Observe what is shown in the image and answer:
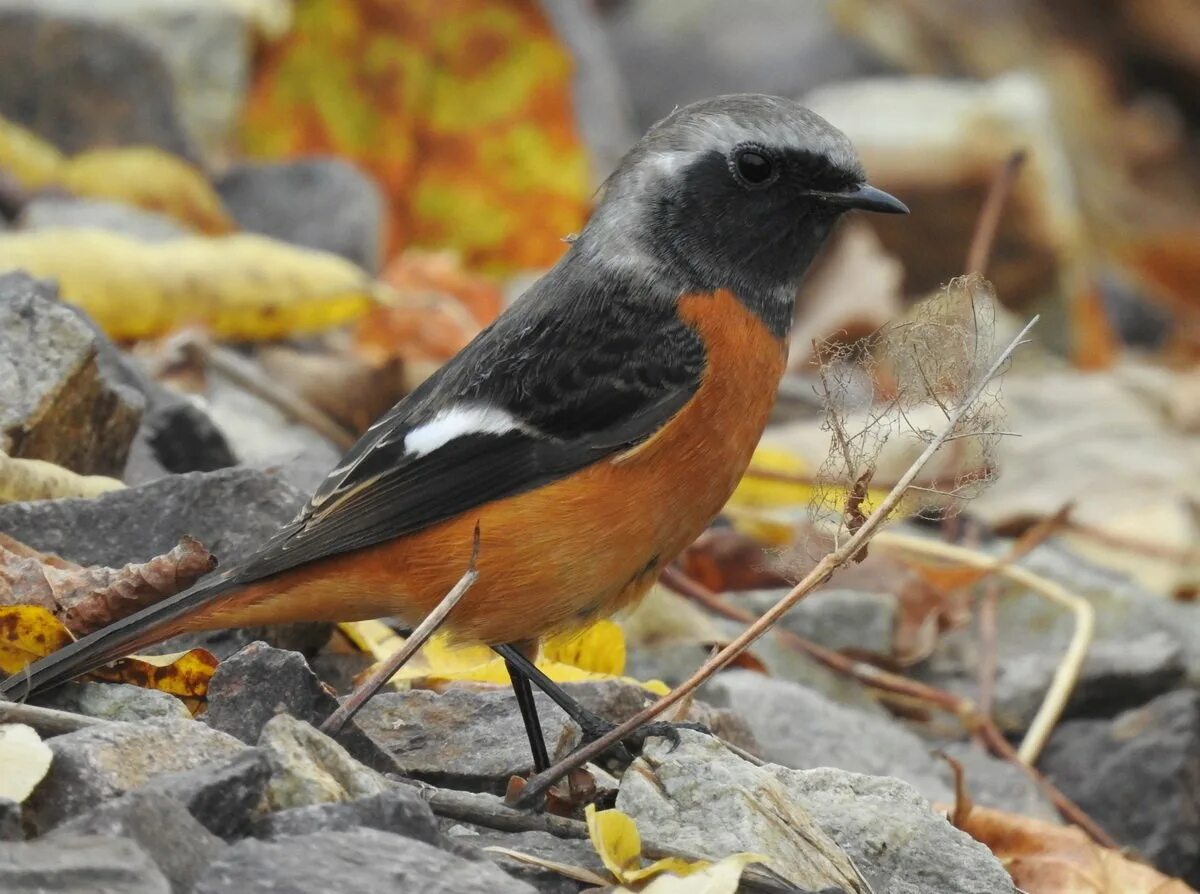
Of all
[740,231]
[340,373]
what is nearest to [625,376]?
[740,231]

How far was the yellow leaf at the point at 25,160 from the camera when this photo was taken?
7480 millimetres

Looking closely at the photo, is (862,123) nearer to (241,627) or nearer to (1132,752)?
(1132,752)

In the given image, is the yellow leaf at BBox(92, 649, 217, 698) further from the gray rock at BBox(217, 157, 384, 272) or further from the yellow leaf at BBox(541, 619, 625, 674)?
the gray rock at BBox(217, 157, 384, 272)

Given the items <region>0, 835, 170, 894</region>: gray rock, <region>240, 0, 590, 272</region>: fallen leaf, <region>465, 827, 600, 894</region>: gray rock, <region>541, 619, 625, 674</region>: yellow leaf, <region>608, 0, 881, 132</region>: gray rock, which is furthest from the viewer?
<region>608, 0, 881, 132</region>: gray rock

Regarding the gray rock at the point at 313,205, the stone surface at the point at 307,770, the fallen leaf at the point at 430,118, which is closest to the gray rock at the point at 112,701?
the stone surface at the point at 307,770

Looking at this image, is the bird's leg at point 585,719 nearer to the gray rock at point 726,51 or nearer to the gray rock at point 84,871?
the gray rock at point 84,871

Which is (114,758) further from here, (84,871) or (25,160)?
(25,160)

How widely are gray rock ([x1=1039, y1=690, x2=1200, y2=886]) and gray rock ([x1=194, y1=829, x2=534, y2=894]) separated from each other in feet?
8.60

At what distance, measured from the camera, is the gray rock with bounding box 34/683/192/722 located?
3.28 m

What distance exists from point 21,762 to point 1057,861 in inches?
86.4

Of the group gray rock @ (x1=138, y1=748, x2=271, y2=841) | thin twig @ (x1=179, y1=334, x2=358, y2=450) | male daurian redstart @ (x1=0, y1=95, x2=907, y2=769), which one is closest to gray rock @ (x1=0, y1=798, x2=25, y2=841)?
gray rock @ (x1=138, y1=748, x2=271, y2=841)

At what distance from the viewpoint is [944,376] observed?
3229 mm

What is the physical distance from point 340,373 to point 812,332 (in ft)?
10.9

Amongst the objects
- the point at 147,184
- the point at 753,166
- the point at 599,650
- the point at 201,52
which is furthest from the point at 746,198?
the point at 201,52
